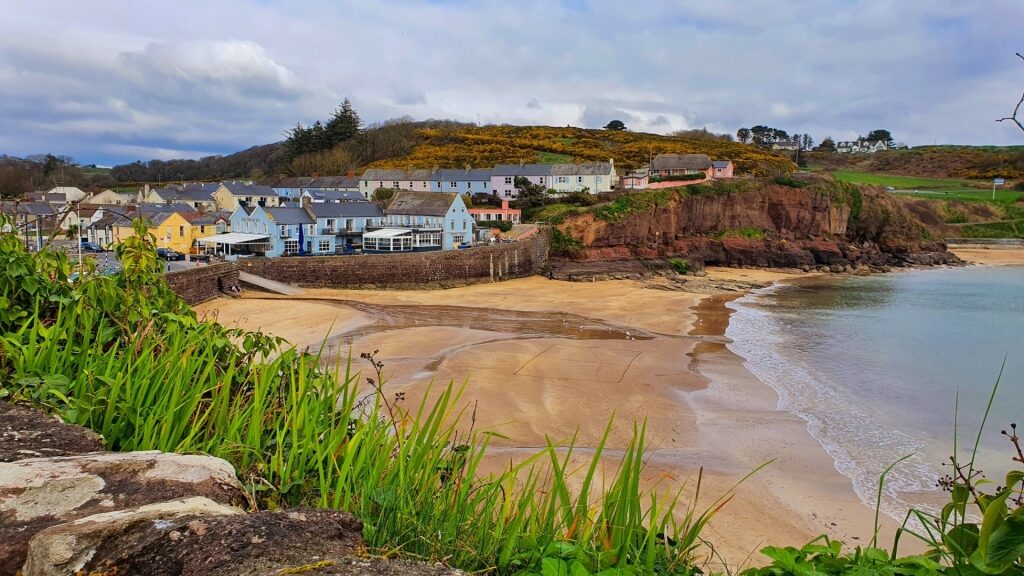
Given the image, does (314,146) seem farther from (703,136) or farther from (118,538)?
(118,538)

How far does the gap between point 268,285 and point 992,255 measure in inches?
2586

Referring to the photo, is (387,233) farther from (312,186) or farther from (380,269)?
(312,186)

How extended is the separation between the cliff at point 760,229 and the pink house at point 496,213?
362 inches

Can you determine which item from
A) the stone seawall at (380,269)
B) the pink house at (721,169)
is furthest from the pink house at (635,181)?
the stone seawall at (380,269)

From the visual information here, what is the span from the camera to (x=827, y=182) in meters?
56.6

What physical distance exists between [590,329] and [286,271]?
17.1m

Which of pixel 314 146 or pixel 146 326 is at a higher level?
pixel 314 146

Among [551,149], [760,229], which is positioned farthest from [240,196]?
[760,229]

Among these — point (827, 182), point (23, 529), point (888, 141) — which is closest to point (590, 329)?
point (23, 529)

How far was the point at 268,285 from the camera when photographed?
30922 millimetres

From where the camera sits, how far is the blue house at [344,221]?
145 feet

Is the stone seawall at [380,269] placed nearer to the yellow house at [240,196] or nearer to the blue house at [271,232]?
the blue house at [271,232]

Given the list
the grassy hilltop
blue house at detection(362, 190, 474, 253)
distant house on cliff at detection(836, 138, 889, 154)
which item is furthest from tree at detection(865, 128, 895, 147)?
blue house at detection(362, 190, 474, 253)

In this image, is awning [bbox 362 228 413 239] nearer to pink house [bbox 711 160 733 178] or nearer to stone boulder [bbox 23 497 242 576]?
pink house [bbox 711 160 733 178]
